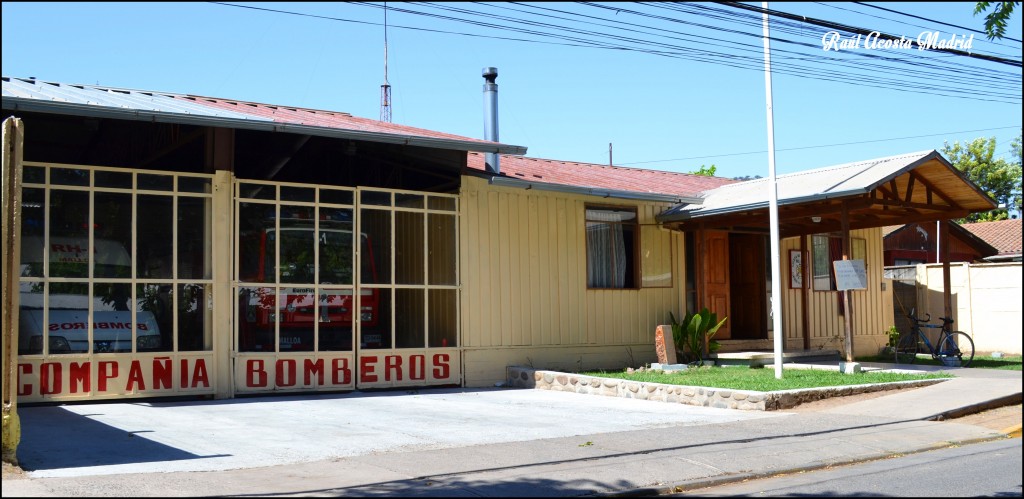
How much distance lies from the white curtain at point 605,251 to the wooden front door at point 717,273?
2.39 metres

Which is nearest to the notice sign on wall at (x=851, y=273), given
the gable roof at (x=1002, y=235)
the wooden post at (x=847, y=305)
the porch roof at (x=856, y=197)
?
the wooden post at (x=847, y=305)

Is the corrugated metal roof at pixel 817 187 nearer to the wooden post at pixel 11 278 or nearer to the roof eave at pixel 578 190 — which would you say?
the roof eave at pixel 578 190

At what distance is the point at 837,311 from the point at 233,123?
14.5 metres

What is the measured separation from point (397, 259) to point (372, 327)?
1.16 meters

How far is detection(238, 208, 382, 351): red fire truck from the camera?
13.6 meters

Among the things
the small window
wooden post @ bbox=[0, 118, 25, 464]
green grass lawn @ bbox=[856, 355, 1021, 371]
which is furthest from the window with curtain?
wooden post @ bbox=[0, 118, 25, 464]

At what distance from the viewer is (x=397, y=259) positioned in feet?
49.2

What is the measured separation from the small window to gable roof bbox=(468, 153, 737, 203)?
2674 mm

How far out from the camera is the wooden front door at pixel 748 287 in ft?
65.3

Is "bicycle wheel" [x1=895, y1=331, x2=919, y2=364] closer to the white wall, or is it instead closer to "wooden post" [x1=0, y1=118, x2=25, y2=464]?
the white wall

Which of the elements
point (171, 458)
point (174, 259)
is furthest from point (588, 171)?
point (171, 458)

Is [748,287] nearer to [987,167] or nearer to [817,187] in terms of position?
[817,187]

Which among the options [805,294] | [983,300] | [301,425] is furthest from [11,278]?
[983,300]

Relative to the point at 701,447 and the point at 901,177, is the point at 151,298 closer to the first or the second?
the point at 701,447
